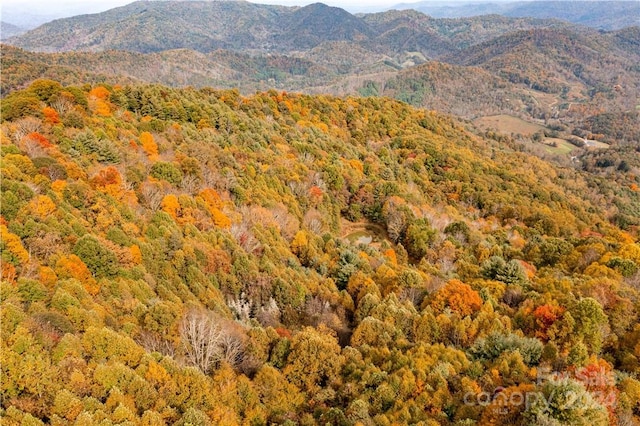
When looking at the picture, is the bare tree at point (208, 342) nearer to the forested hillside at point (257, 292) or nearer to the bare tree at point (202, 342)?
the bare tree at point (202, 342)

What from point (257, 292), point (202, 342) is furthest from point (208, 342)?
point (257, 292)

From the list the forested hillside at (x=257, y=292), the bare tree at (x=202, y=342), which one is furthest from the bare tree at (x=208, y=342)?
the forested hillside at (x=257, y=292)

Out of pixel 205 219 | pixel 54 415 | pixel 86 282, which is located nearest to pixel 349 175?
pixel 205 219

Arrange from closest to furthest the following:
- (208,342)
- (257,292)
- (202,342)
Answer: (208,342) → (202,342) → (257,292)

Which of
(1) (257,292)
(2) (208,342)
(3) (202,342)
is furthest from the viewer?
(1) (257,292)

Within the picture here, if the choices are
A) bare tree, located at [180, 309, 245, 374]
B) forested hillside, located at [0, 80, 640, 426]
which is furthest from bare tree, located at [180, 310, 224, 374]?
forested hillside, located at [0, 80, 640, 426]

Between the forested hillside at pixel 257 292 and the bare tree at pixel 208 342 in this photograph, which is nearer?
the forested hillside at pixel 257 292

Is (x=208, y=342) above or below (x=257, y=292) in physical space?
above

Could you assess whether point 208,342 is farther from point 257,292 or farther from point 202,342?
point 257,292

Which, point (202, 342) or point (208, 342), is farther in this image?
point (202, 342)
